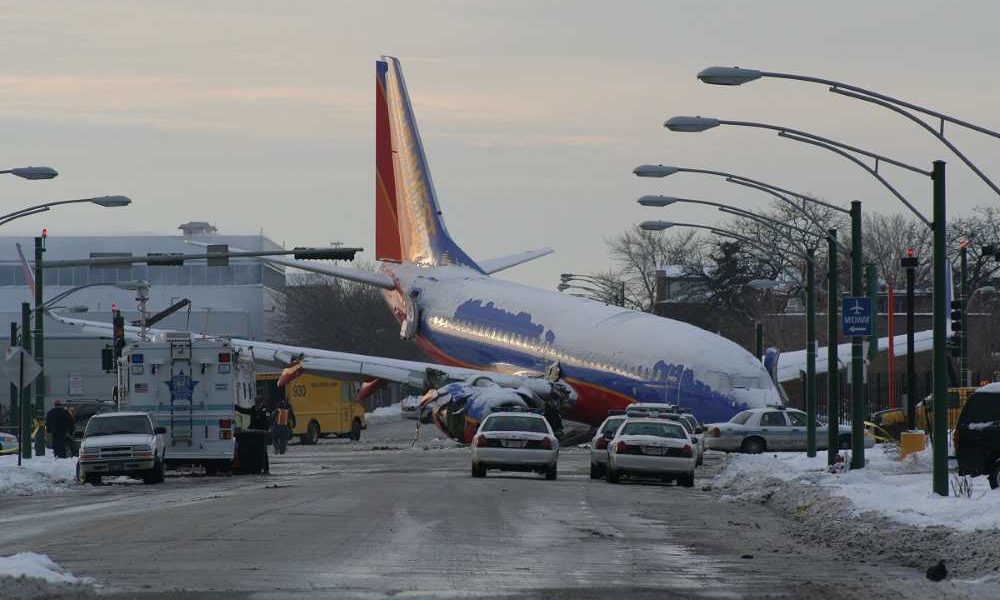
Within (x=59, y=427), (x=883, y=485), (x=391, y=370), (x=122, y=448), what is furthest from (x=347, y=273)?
(x=883, y=485)

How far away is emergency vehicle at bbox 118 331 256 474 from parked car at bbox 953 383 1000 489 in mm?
16846

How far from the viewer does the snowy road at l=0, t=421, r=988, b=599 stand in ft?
50.9

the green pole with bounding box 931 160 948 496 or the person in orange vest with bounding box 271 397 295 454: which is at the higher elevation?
the green pole with bounding box 931 160 948 496

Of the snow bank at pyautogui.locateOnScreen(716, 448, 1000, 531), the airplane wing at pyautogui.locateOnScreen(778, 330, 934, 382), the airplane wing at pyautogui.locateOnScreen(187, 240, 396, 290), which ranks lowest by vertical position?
the snow bank at pyautogui.locateOnScreen(716, 448, 1000, 531)

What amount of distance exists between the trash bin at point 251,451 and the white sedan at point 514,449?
19.3 ft

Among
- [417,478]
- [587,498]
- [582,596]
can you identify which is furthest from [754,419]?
[582,596]

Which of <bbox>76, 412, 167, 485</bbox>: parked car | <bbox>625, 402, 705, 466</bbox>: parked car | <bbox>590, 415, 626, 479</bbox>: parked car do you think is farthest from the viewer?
<bbox>625, 402, 705, 466</bbox>: parked car

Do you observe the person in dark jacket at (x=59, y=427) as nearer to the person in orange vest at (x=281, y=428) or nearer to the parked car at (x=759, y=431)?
the person in orange vest at (x=281, y=428)

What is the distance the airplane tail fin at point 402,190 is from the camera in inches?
2894

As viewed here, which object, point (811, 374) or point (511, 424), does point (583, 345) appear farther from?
point (511, 424)

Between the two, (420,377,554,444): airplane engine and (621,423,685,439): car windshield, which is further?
(420,377,554,444): airplane engine

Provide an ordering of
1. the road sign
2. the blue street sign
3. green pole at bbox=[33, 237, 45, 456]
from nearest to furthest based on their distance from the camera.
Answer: the blue street sign → the road sign → green pole at bbox=[33, 237, 45, 456]

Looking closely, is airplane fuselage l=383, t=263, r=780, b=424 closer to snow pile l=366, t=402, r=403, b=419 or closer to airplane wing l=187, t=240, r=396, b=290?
airplane wing l=187, t=240, r=396, b=290

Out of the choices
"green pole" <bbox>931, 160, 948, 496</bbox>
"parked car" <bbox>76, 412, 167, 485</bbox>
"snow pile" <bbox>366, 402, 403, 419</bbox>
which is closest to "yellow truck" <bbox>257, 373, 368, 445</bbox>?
"parked car" <bbox>76, 412, 167, 485</bbox>
